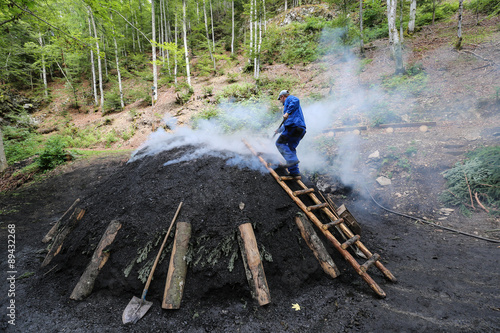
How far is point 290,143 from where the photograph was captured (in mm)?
4277

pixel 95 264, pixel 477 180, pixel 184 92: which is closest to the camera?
pixel 95 264

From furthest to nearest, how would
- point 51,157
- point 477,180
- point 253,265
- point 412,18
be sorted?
point 412,18 < point 51,157 < point 477,180 < point 253,265

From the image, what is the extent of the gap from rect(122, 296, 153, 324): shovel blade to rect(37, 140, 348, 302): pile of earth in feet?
0.45

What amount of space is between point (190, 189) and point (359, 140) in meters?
6.49

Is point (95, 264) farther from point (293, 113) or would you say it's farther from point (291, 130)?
point (293, 113)

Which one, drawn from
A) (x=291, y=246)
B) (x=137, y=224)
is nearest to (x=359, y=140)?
(x=291, y=246)

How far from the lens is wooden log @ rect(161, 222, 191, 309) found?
249 cm

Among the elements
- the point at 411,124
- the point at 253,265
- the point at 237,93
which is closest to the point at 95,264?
the point at 253,265

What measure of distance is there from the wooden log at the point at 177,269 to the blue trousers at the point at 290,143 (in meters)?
2.42

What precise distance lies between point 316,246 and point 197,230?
1.91 meters

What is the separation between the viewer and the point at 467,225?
3896 millimetres

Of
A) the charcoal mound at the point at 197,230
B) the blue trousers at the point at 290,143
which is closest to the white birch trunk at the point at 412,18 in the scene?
the blue trousers at the point at 290,143

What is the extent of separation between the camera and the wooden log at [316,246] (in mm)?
2816

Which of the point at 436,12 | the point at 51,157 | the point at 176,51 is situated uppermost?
the point at 436,12
